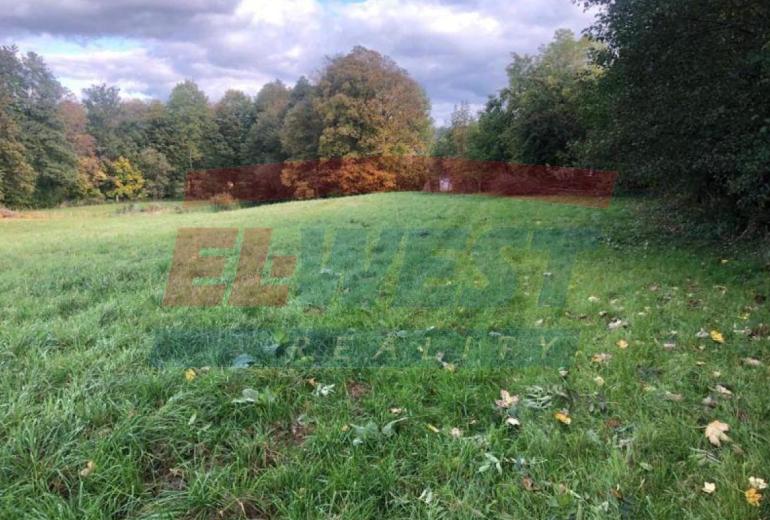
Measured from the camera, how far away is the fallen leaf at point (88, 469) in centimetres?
198

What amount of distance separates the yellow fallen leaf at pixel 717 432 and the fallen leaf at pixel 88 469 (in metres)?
2.92

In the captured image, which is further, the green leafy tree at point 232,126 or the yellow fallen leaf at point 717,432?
the green leafy tree at point 232,126

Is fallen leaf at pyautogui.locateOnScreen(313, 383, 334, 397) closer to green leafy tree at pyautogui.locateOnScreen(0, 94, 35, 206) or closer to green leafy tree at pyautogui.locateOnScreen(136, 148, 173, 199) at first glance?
green leafy tree at pyautogui.locateOnScreen(0, 94, 35, 206)

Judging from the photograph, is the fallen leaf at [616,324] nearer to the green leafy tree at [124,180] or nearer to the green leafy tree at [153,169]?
the green leafy tree at [124,180]

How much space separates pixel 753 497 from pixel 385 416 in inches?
65.2

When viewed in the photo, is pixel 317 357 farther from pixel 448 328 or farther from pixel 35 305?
pixel 35 305

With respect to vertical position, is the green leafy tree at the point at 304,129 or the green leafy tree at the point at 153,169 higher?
the green leafy tree at the point at 304,129

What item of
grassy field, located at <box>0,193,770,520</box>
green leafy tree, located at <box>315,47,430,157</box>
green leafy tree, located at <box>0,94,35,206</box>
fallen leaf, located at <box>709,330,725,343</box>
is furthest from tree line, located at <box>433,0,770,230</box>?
green leafy tree, located at <box>0,94,35,206</box>

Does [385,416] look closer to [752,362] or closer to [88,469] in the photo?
[88,469]

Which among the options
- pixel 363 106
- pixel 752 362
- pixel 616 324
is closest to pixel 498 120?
pixel 363 106

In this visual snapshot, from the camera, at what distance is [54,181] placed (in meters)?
32.9

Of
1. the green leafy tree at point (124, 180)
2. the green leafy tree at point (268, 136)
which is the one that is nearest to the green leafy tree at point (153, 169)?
the green leafy tree at point (124, 180)

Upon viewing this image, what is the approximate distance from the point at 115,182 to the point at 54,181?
14.4ft

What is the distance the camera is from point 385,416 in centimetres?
254
